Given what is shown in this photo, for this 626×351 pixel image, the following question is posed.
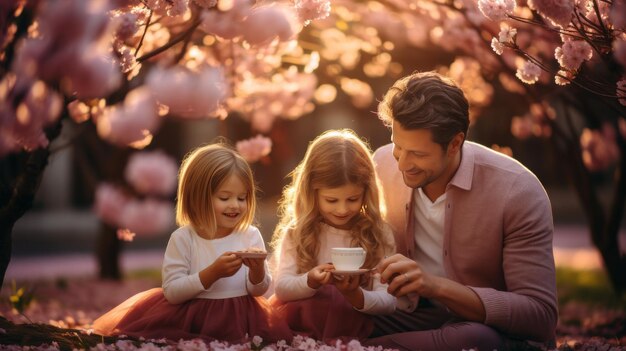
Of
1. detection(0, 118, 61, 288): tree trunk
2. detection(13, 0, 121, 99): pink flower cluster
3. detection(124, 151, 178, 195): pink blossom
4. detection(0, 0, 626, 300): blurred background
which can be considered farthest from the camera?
detection(124, 151, 178, 195): pink blossom

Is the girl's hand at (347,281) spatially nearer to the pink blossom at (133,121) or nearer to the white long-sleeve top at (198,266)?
the white long-sleeve top at (198,266)

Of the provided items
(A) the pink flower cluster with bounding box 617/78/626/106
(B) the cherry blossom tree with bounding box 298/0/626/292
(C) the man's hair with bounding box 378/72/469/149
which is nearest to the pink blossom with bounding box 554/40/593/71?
(B) the cherry blossom tree with bounding box 298/0/626/292

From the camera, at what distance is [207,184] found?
360cm

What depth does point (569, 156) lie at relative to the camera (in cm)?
587

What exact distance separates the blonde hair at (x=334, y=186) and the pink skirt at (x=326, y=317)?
0.51 feet

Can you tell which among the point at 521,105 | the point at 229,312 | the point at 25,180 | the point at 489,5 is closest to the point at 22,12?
the point at 25,180

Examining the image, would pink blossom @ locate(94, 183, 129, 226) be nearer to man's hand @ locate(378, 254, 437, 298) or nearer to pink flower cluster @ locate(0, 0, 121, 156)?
man's hand @ locate(378, 254, 437, 298)

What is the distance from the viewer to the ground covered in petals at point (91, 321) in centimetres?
325

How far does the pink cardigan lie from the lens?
3.43 m

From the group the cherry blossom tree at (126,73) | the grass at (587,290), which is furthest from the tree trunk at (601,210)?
the cherry blossom tree at (126,73)

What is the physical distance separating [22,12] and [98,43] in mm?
1352

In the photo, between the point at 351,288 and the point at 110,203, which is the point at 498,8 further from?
the point at 110,203

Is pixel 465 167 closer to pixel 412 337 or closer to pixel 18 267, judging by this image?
pixel 412 337

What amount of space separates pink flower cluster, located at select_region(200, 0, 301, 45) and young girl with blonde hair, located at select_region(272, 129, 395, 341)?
554mm
